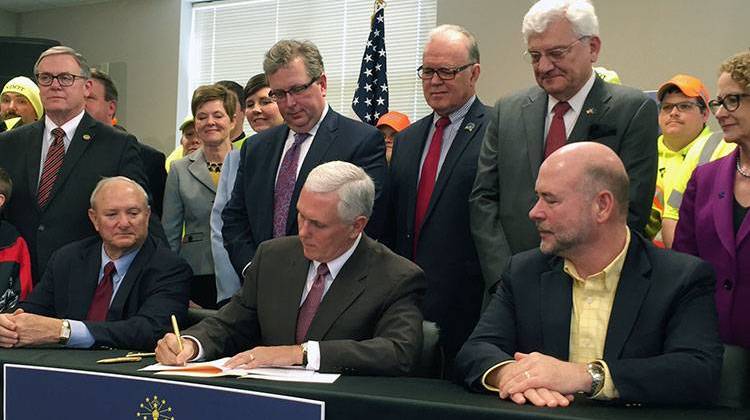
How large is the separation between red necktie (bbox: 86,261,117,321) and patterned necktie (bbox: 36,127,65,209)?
572 mm

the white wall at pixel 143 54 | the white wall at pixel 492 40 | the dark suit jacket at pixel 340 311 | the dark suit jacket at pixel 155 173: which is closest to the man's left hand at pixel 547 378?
the dark suit jacket at pixel 340 311

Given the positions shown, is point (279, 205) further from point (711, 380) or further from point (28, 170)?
point (711, 380)

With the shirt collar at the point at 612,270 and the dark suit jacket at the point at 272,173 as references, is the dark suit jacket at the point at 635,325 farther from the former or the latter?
the dark suit jacket at the point at 272,173

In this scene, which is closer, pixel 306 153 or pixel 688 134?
pixel 306 153

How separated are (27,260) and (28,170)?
0.41 meters

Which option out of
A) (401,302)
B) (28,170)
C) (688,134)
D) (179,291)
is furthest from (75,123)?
(688,134)

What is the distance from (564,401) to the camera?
7.06 feet

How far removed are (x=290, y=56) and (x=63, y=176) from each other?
115 centimetres

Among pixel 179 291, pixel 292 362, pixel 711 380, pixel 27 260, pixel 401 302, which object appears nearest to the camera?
pixel 711 380

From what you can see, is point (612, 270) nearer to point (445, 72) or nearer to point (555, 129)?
point (555, 129)

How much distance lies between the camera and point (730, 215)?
3.03m

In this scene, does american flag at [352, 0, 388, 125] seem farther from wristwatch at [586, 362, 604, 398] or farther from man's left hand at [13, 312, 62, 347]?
wristwatch at [586, 362, 604, 398]

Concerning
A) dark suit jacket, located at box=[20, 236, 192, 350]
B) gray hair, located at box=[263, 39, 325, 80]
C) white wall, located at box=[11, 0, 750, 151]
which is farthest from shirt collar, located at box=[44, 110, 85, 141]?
white wall, located at box=[11, 0, 750, 151]

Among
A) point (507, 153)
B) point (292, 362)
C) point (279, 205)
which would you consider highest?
point (507, 153)
